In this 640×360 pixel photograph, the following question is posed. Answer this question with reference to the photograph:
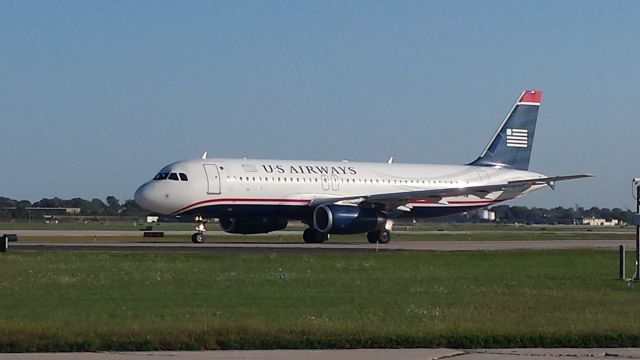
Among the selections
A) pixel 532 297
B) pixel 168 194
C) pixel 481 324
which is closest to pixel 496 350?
pixel 481 324

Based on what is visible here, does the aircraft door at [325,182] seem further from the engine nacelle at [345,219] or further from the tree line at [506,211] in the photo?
the tree line at [506,211]

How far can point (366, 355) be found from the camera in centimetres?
1421

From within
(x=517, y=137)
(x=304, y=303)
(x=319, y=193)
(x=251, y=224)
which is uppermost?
(x=517, y=137)

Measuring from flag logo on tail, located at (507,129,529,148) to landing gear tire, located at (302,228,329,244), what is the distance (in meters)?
15.7

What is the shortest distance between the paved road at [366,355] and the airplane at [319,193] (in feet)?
123

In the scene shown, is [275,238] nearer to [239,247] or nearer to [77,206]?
[239,247]

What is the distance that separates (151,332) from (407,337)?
338 cm

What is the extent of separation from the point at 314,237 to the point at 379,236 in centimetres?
303

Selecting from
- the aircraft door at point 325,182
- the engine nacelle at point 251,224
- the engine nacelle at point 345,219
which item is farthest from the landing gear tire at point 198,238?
the aircraft door at point 325,182

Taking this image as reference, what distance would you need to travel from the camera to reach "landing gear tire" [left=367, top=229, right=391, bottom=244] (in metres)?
55.1

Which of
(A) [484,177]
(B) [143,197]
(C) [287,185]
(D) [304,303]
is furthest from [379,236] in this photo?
(D) [304,303]

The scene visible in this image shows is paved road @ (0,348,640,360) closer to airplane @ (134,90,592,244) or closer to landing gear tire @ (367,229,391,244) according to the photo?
airplane @ (134,90,592,244)

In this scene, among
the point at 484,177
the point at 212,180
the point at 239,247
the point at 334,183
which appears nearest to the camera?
the point at 239,247

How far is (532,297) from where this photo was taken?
2245cm
